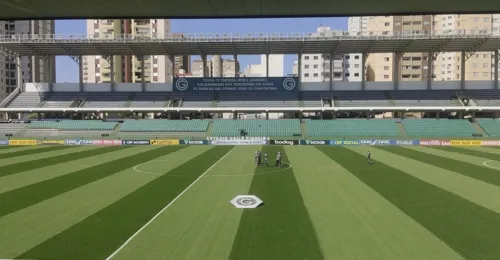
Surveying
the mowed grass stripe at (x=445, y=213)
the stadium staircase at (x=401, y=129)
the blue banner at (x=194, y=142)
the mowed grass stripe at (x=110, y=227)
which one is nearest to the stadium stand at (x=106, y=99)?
the blue banner at (x=194, y=142)

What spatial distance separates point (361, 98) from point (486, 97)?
21.8m

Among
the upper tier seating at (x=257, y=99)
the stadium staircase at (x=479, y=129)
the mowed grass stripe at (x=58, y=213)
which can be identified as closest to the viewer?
the mowed grass stripe at (x=58, y=213)

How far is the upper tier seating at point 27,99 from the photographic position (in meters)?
65.6

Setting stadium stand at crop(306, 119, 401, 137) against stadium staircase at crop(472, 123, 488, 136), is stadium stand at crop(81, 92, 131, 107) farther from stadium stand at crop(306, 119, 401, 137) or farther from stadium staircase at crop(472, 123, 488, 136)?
stadium staircase at crop(472, 123, 488, 136)

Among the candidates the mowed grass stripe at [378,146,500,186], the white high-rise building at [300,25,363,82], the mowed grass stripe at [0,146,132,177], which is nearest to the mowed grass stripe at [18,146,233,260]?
the mowed grass stripe at [0,146,132,177]

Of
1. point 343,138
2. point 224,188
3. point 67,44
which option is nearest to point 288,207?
point 224,188

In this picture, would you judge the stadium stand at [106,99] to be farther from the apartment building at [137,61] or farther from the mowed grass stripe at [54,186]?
the apartment building at [137,61]

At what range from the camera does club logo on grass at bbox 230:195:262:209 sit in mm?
17789

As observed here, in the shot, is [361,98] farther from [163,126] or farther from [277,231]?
[277,231]

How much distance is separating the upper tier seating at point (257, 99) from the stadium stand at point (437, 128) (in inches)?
762

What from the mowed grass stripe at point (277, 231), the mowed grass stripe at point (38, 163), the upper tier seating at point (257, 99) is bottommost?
the mowed grass stripe at point (277, 231)

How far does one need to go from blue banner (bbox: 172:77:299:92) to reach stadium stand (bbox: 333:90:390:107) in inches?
329

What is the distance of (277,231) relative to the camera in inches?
551

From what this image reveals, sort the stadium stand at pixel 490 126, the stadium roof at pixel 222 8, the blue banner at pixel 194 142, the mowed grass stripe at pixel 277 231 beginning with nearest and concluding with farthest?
1. the stadium roof at pixel 222 8
2. the mowed grass stripe at pixel 277 231
3. the blue banner at pixel 194 142
4. the stadium stand at pixel 490 126
